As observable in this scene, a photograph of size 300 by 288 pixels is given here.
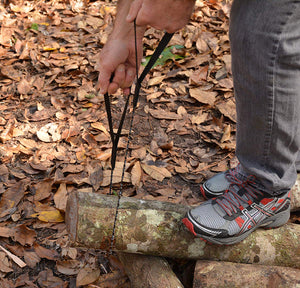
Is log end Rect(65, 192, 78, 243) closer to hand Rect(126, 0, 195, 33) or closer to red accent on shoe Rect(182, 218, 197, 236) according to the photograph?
red accent on shoe Rect(182, 218, 197, 236)

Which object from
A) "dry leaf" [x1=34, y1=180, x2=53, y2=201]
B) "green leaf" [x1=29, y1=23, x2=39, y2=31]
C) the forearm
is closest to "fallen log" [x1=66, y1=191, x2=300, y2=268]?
"dry leaf" [x1=34, y1=180, x2=53, y2=201]

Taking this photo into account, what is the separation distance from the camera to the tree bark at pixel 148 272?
5.40 ft

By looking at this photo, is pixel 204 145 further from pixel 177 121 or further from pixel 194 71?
pixel 194 71

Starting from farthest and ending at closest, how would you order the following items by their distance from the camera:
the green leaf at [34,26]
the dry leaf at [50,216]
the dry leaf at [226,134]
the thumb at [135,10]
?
the green leaf at [34,26] < the dry leaf at [226,134] < the dry leaf at [50,216] < the thumb at [135,10]

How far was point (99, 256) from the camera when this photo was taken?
2.00 metres

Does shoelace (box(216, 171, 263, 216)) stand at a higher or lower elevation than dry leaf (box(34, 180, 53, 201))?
higher

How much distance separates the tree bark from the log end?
1.01 feet

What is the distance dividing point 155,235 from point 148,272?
176 millimetres

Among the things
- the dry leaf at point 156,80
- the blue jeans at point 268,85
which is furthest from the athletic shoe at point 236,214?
the dry leaf at point 156,80

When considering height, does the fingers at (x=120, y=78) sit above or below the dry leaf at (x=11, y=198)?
above

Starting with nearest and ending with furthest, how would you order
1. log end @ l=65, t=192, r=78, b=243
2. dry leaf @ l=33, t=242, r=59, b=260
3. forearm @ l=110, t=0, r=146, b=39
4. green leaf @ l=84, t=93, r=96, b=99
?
log end @ l=65, t=192, r=78, b=243
forearm @ l=110, t=0, r=146, b=39
dry leaf @ l=33, t=242, r=59, b=260
green leaf @ l=84, t=93, r=96, b=99

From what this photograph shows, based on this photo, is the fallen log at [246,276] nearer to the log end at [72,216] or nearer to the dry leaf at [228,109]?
the log end at [72,216]

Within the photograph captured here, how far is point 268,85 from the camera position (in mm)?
1375

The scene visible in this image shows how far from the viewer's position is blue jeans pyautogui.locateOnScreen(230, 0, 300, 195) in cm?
128
